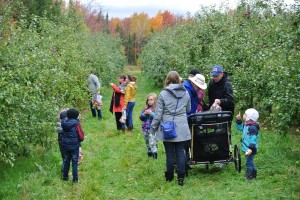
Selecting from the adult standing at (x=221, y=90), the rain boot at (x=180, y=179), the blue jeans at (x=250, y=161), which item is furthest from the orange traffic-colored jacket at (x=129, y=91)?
the blue jeans at (x=250, y=161)

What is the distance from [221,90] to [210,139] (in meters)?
1.09

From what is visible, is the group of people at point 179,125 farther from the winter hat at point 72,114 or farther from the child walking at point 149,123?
the child walking at point 149,123

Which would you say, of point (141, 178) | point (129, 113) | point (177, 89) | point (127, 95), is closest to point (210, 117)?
point (177, 89)

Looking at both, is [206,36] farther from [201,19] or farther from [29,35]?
[29,35]

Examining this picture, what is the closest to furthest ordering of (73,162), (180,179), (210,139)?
1. (180,179)
2. (210,139)
3. (73,162)

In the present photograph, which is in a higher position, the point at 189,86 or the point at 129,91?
the point at 189,86

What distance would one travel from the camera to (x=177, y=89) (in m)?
6.29

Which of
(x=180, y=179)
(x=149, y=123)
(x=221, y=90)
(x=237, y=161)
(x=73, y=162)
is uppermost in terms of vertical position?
(x=221, y=90)

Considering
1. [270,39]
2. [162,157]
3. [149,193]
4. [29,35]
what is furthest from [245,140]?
[29,35]

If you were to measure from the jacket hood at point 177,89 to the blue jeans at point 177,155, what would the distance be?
0.78 meters

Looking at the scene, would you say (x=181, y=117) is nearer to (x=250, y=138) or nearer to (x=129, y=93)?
(x=250, y=138)

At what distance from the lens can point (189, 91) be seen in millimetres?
6863

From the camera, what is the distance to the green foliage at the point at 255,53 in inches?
242

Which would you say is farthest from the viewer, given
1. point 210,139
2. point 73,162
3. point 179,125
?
point 73,162
